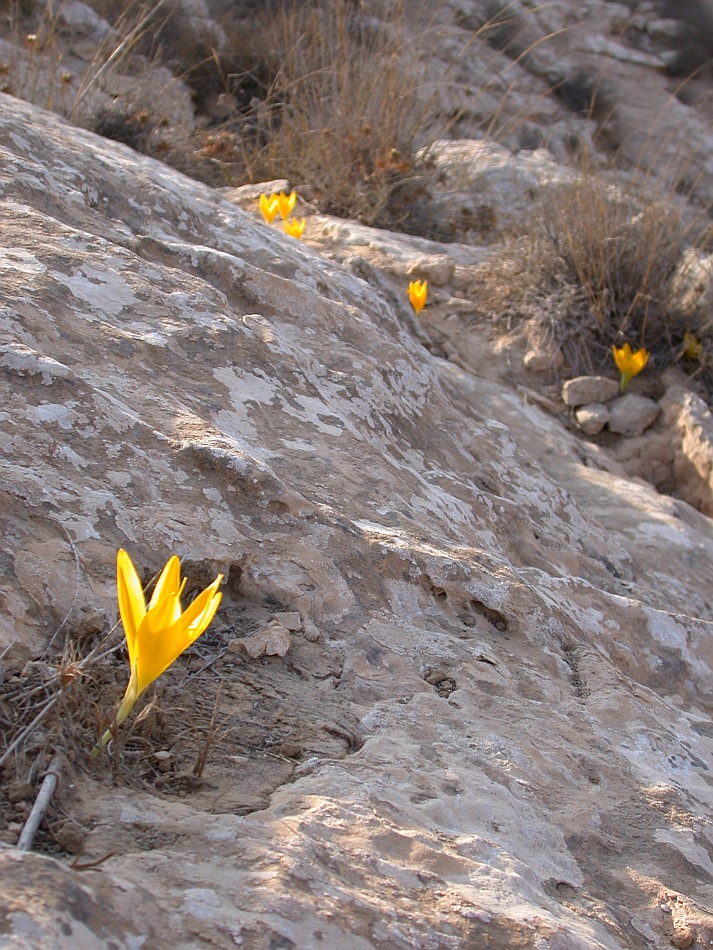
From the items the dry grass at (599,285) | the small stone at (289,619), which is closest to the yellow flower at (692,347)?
the dry grass at (599,285)

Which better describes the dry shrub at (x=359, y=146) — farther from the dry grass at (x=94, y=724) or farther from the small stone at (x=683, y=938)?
the small stone at (x=683, y=938)

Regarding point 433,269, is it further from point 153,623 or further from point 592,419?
point 153,623

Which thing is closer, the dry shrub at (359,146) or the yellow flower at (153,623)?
the yellow flower at (153,623)

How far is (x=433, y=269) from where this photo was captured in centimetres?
457

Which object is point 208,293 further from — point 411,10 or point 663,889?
point 411,10

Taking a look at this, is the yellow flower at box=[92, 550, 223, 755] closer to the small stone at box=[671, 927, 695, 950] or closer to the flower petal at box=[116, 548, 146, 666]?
the flower petal at box=[116, 548, 146, 666]

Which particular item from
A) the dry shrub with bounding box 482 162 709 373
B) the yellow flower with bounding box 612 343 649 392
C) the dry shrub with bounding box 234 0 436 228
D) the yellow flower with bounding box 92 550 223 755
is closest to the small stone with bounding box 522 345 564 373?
the dry shrub with bounding box 482 162 709 373

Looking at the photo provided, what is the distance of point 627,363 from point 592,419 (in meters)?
0.37

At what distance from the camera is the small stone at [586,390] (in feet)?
14.2

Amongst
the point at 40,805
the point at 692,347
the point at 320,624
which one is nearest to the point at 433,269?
the point at 692,347

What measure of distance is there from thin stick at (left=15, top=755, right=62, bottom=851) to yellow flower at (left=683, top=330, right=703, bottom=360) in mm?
4095

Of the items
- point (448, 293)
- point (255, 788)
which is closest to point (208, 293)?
point (255, 788)

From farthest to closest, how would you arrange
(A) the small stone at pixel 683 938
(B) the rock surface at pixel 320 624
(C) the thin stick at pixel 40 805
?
(A) the small stone at pixel 683 938 < (B) the rock surface at pixel 320 624 < (C) the thin stick at pixel 40 805

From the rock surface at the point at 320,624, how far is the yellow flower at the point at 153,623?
14cm
